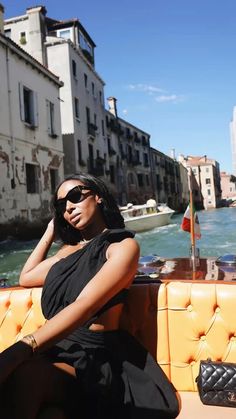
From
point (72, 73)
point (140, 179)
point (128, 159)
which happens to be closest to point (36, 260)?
point (72, 73)

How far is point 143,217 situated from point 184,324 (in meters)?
13.9

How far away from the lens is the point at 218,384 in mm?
1646

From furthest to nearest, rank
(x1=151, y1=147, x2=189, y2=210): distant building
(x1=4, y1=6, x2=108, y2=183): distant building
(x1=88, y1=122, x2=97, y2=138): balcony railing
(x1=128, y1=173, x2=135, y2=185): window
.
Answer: (x1=151, y1=147, x2=189, y2=210): distant building, (x1=128, y1=173, x2=135, y2=185): window, (x1=88, y1=122, x2=97, y2=138): balcony railing, (x1=4, y1=6, x2=108, y2=183): distant building

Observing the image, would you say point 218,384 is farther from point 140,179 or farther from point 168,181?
point 168,181

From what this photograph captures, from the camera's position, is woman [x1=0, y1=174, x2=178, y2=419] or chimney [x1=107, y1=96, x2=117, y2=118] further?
chimney [x1=107, y1=96, x2=117, y2=118]

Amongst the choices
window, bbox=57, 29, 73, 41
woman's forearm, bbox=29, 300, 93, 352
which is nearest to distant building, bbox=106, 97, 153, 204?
window, bbox=57, 29, 73, 41

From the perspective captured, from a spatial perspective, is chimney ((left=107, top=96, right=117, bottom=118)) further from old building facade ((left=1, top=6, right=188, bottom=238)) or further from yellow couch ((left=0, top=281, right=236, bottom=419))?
yellow couch ((left=0, top=281, right=236, bottom=419))

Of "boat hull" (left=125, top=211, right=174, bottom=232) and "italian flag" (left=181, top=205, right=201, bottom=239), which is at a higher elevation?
"italian flag" (left=181, top=205, right=201, bottom=239)

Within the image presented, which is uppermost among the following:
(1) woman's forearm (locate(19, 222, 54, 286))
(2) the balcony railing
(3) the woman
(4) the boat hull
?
(2) the balcony railing

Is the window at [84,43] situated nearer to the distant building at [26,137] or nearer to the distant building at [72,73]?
the distant building at [72,73]

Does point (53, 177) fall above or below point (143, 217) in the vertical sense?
above

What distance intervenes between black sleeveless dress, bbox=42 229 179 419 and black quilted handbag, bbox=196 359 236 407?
0.63 feet

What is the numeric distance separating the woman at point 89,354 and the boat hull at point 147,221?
13.0 m

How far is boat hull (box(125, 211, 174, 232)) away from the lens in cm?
1519
